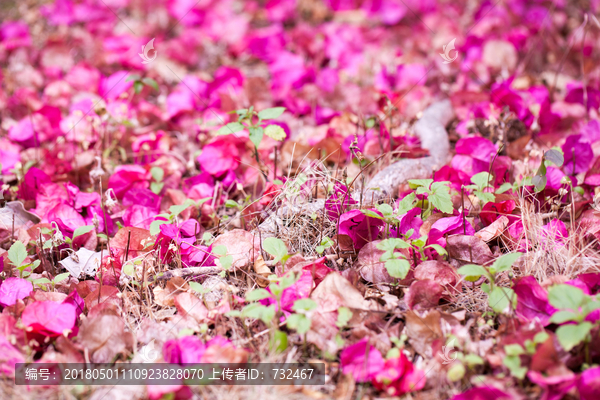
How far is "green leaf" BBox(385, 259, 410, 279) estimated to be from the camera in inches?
51.6

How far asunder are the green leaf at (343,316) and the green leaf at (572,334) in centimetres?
51

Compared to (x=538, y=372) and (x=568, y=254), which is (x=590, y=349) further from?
(x=568, y=254)

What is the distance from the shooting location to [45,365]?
1.28 meters

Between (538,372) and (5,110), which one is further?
(5,110)

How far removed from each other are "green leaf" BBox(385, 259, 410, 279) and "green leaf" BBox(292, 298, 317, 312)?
0.23 m

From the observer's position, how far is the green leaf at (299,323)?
121cm

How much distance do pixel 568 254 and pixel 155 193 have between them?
4.87 feet

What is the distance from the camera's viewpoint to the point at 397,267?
1320mm

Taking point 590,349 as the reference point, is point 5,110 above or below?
above

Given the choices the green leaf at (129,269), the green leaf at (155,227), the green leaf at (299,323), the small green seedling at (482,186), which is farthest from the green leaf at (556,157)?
the green leaf at (129,269)

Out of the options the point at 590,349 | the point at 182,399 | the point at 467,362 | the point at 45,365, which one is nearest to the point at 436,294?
the point at 467,362

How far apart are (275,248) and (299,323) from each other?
0.29m

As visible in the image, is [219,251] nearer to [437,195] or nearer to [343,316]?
[343,316]

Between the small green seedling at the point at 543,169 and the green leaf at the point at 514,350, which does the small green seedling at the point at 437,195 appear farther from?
the green leaf at the point at 514,350
